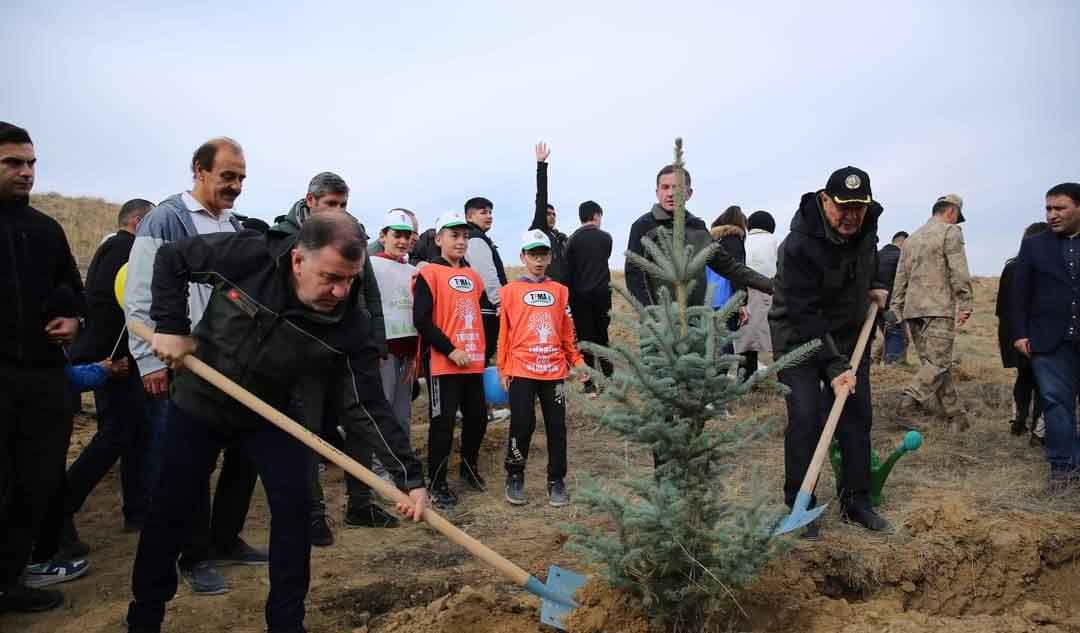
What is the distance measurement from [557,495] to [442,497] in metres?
0.81

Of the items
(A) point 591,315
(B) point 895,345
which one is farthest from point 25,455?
(B) point 895,345

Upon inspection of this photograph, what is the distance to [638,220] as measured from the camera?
5.99m

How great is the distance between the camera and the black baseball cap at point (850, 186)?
14.3ft

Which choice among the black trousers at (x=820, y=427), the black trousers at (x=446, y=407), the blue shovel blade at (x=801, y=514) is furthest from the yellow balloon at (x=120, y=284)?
the black trousers at (x=820, y=427)

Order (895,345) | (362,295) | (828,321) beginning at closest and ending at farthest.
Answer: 1. (362,295)
2. (828,321)
3. (895,345)

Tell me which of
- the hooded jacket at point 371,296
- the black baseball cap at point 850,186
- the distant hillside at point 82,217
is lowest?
the hooded jacket at point 371,296

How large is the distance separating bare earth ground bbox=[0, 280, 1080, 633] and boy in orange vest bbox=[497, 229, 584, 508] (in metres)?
0.29

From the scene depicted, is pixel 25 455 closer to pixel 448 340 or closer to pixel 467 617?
pixel 467 617

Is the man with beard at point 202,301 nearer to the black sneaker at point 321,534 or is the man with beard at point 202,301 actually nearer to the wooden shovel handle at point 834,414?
the black sneaker at point 321,534

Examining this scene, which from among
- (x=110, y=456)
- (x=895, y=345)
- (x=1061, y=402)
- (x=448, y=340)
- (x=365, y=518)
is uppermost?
(x=448, y=340)

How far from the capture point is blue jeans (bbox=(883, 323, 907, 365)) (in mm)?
Answer: 12281

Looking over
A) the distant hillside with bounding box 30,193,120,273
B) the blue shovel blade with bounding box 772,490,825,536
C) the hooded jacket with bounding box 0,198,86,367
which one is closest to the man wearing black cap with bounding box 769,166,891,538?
the blue shovel blade with bounding box 772,490,825,536

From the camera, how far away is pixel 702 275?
17.5 ft

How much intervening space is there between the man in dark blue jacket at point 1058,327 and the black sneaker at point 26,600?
6.23 m
